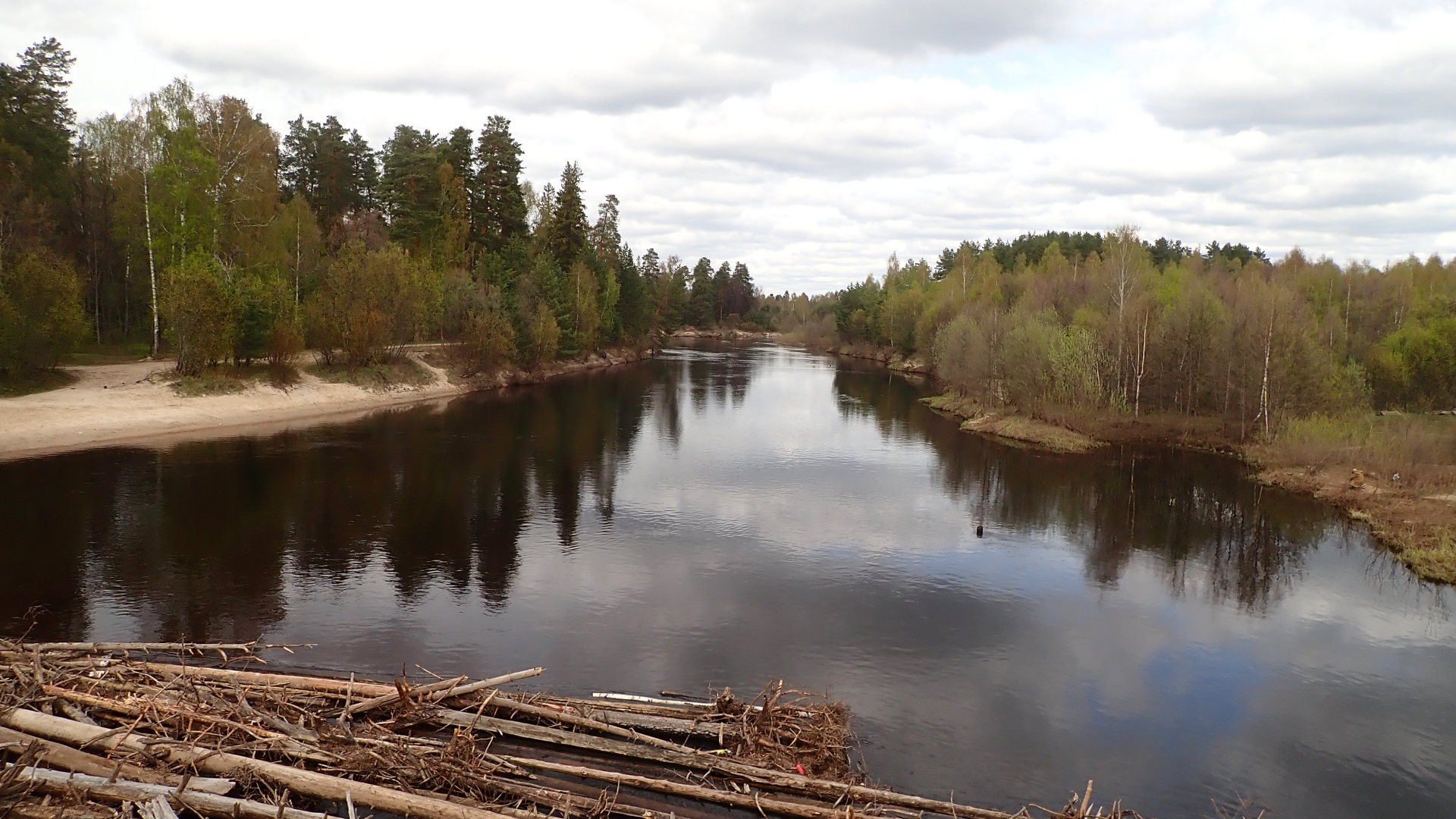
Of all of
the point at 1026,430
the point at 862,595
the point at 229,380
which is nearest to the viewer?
the point at 862,595

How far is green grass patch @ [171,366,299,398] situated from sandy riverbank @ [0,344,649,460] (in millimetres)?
301

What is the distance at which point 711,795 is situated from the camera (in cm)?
1061

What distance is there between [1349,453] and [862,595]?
26899 mm

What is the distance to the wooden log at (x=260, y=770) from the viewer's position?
966 cm

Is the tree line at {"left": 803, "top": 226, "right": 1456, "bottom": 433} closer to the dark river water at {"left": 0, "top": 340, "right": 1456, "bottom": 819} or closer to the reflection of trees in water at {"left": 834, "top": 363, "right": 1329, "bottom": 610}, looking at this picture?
the reflection of trees in water at {"left": 834, "top": 363, "right": 1329, "bottom": 610}

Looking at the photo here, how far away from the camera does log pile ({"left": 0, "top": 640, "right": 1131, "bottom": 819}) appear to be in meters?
9.68

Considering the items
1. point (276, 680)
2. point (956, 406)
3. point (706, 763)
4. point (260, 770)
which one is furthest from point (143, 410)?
point (956, 406)

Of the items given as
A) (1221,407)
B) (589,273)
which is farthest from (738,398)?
(1221,407)

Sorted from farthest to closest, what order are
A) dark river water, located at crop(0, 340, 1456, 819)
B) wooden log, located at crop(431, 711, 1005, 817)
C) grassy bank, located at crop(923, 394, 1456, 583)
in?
grassy bank, located at crop(923, 394, 1456, 583) < dark river water, located at crop(0, 340, 1456, 819) < wooden log, located at crop(431, 711, 1005, 817)

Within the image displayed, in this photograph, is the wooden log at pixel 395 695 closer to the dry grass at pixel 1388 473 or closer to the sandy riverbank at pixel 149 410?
the dry grass at pixel 1388 473

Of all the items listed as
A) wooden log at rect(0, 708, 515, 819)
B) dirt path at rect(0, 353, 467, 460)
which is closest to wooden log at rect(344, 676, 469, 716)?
wooden log at rect(0, 708, 515, 819)

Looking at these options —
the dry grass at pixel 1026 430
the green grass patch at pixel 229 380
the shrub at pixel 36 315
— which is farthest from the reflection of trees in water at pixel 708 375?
the shrub at pixel 36 315

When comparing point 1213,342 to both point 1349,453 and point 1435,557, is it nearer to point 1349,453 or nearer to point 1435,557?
point 1349,453

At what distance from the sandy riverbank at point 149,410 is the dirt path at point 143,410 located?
3 centimetres
